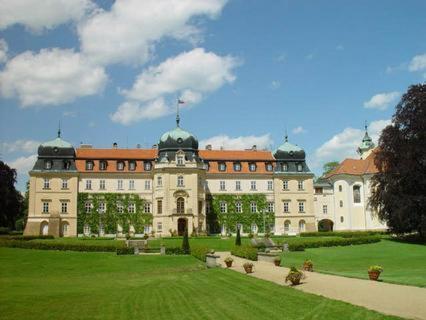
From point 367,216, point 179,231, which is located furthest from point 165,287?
point 367,216

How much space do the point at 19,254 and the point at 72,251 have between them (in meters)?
4.34

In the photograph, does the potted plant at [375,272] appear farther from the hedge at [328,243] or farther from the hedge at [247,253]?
the hedge at [328,243]

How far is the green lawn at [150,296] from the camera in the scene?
14508 millimetres

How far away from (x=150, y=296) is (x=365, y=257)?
75.3 ft

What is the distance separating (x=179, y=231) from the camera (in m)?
63.3

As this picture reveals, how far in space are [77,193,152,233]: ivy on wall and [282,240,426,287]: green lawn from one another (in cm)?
3027

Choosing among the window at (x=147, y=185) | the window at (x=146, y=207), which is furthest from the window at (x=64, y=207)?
the window at (x=147, y=185)

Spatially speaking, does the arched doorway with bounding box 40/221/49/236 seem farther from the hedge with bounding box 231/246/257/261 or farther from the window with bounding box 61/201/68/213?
the hedge with bounding box 231/246/257/261

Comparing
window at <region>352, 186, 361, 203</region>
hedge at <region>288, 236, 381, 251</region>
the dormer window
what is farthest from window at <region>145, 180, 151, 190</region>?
hedge at <region>288, 236, 381, 251</region>

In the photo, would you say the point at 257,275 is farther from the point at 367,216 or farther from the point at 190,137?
the point at 367,216

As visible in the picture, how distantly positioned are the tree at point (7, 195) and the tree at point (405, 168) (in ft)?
145

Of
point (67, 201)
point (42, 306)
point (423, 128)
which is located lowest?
point (42, 306)

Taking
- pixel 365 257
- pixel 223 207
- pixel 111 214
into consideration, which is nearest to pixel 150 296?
pixel 365 257

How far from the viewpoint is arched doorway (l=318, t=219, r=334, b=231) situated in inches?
2910
